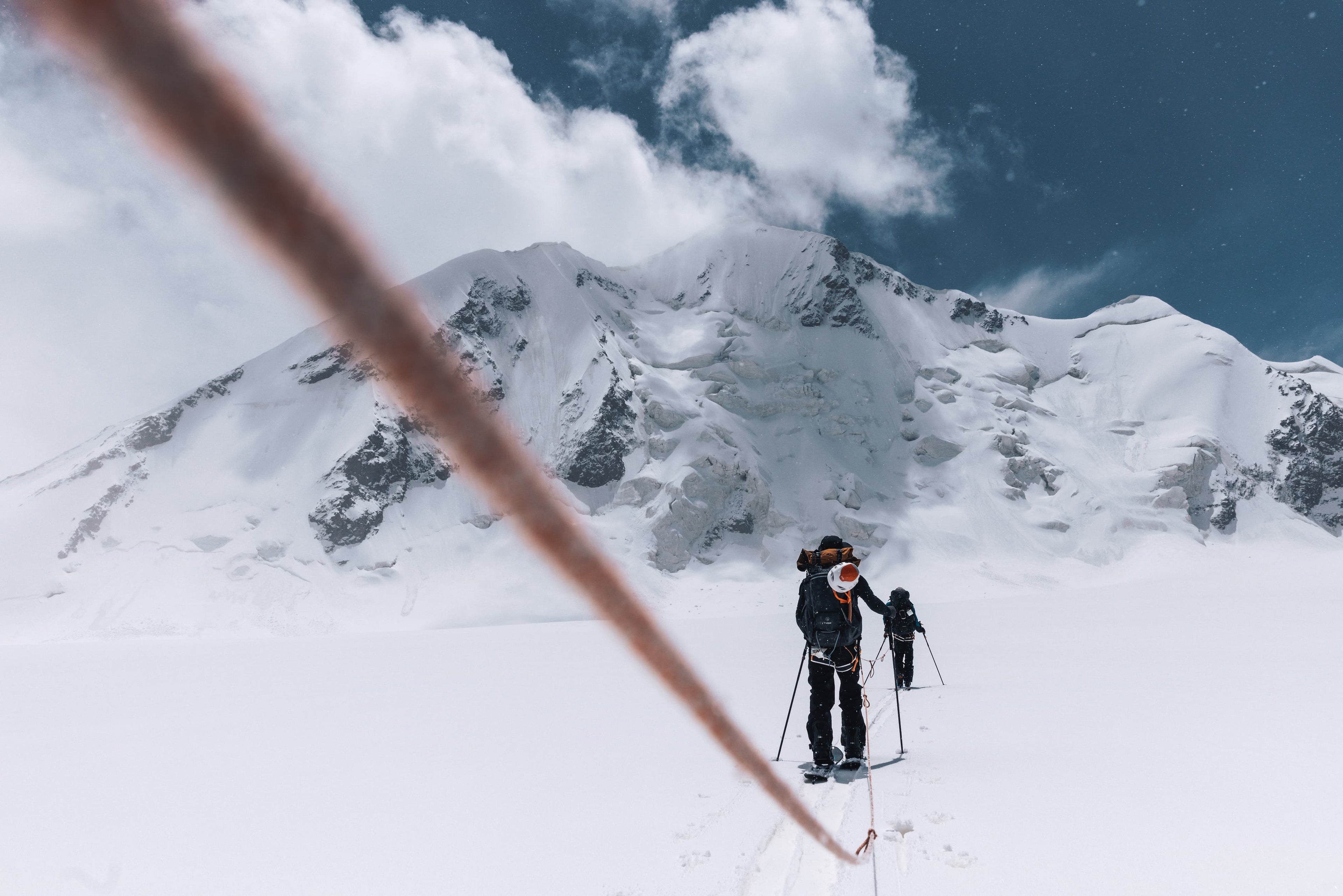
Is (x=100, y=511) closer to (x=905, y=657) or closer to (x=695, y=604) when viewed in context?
(x=695, y=604)

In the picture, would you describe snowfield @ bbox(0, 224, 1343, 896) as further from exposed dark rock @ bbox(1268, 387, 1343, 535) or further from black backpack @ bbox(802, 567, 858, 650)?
black backpack @ bbox(802, 567, 858, 650)

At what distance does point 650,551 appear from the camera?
80.7 m

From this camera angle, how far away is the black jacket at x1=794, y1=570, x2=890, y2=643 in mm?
6000

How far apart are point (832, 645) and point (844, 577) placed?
82 cm

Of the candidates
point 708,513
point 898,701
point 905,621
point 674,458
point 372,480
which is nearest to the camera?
point 898,701

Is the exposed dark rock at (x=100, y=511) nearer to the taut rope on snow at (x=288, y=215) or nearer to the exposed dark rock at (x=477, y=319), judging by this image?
the exposed dark rock at (x=477, y=319)

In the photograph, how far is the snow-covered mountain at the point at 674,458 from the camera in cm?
7300

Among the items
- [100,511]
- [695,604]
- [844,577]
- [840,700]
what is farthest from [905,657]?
[100,511]

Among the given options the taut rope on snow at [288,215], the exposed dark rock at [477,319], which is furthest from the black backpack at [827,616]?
the exposed dark rock at [477,319]

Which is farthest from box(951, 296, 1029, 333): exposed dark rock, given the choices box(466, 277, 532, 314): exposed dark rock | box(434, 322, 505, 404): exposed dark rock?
box(434, 322, 505, 404): exposed dark rock

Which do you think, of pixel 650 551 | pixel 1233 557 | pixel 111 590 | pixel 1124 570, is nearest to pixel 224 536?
pixel 111 590

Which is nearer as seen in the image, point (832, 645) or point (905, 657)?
point (832, 645)

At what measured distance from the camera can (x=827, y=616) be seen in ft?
19.5

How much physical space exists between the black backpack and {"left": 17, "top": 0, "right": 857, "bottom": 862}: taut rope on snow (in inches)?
185
